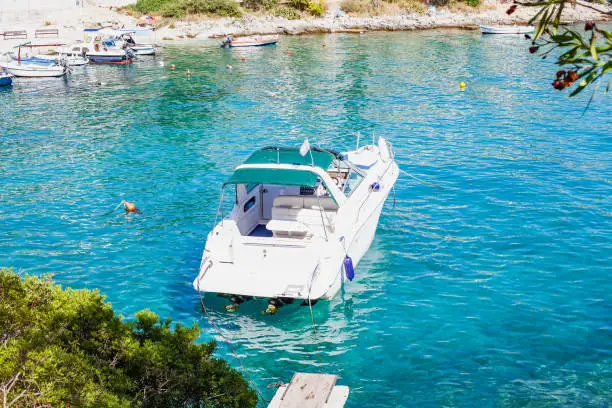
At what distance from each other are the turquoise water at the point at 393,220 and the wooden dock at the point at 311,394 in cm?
352

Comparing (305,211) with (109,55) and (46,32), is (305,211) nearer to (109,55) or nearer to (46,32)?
(109,55)

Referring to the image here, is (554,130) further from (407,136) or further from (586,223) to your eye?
(586,223)

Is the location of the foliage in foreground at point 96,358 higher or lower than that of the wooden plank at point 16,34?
lower

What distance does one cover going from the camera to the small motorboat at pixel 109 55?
59.9 metres

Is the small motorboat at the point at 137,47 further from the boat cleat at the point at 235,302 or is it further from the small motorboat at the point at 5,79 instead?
the boat cleat at the point at 235,302

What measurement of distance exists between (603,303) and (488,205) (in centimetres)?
703

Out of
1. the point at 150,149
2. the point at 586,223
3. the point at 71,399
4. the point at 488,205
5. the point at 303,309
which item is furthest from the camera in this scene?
the point at 150,149

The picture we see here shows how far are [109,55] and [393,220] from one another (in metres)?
45.6

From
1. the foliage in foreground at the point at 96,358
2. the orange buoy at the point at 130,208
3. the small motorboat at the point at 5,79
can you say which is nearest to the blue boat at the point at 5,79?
the small motorboat at the point at 5,79

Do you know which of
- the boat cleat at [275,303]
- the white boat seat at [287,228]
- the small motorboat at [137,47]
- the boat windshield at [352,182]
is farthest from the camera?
the small motorboat at [137,47]

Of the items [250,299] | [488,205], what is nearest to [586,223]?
[488,205]

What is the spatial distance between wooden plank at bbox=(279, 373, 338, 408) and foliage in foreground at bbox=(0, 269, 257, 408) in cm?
80

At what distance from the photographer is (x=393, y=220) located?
2166 centimetres

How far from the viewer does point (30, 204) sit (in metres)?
23.8
